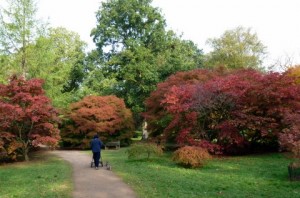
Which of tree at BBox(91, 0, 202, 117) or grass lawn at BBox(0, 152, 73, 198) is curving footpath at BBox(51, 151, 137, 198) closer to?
grass lawn at BBox(0, 152, 73, 198)

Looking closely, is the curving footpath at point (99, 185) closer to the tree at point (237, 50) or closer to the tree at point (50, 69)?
the tree at point (50, 69)

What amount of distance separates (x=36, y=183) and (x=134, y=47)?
77.2 feet

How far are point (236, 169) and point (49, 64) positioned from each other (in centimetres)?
2023

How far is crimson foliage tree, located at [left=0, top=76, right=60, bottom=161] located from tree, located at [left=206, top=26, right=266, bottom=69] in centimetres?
2752

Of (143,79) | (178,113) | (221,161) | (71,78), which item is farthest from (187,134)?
(71,78)

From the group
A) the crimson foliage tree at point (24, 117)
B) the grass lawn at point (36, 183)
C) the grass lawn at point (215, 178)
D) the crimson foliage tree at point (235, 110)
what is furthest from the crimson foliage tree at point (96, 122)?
the grass lawn at point (215, 178)

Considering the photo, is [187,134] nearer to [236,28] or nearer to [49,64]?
[49,64]

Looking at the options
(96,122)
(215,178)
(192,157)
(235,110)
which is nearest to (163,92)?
(235,110)

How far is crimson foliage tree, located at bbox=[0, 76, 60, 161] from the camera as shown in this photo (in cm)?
1742

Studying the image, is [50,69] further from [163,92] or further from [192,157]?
[192,157]

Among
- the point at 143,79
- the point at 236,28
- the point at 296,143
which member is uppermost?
the point at 236,28

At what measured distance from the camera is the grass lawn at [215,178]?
31.2 ft

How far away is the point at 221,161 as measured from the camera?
16078 millimetres

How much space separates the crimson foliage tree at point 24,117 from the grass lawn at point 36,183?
196 cm
